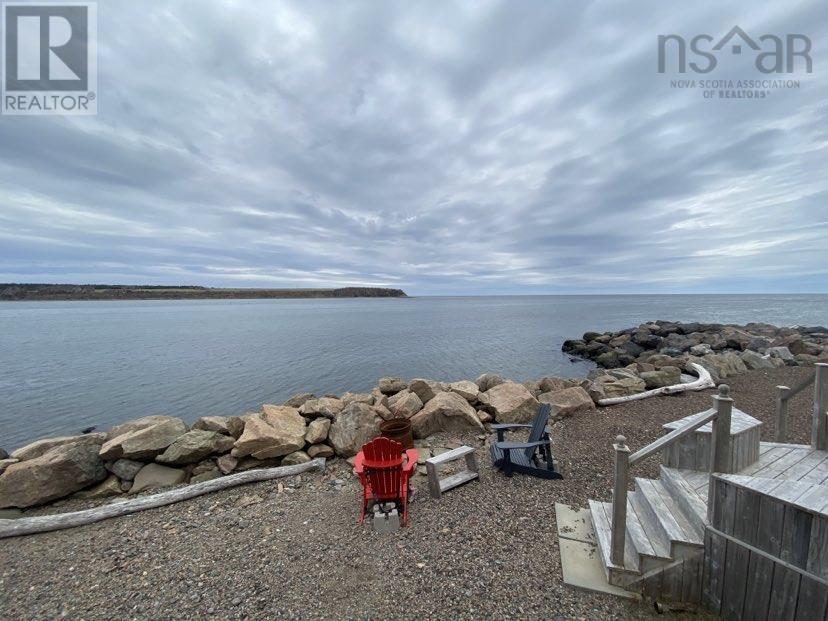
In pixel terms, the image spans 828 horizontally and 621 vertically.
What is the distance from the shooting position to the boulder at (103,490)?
666 cm

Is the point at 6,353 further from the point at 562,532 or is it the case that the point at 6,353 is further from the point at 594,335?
the point at 594,335

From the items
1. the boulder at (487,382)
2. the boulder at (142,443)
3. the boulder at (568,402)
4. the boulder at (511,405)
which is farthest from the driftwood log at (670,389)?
the boulder at (142,443)

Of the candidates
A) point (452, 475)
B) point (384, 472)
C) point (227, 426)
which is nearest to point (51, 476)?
point (227, 426)

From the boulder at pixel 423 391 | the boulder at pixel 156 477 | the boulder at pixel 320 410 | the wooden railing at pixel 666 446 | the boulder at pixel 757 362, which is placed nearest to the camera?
the wooden railing at pixel 666 446

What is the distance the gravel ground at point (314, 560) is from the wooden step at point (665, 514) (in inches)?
23.7

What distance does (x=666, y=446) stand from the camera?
10.7 feet

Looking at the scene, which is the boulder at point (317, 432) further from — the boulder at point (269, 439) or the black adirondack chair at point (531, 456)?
the black adirondack chair at point (531, 456)

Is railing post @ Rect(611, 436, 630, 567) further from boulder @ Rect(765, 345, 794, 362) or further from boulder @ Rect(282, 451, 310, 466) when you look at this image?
boulder @ Rect(765, 345, 794, 362)

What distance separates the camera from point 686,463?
4.20m

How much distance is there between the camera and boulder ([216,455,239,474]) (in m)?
6.90

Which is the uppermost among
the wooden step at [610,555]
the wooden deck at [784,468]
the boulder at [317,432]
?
the wooden deck at [784,468]

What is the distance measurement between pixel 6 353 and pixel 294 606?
38.1 metres

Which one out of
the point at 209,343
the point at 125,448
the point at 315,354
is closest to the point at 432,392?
the point at 125,448

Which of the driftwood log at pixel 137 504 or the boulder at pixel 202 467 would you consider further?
the boulder at pixel 202 467
